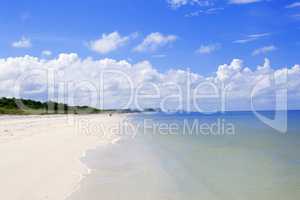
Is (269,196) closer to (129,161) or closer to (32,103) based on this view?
(129,161)

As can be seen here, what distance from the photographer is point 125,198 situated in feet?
30.7

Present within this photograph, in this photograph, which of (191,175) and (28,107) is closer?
(191,175)

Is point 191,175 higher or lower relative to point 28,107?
lower

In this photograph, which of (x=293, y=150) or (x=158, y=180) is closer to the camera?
(x=158, y=180)

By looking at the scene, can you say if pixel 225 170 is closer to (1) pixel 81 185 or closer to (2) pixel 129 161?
(2) pixel 129 161

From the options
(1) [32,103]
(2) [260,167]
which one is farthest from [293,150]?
(1) [32,103]

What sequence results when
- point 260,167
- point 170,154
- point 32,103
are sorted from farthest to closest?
point 32,103, point 170,154, point 260,167

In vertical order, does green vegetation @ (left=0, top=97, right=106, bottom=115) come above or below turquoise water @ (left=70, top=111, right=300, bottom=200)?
above

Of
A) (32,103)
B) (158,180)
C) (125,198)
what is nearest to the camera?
(125,198)

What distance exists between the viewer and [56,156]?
15.1 meters

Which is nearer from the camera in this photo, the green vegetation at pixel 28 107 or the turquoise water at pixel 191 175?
the turquoise water at pixel 191 175

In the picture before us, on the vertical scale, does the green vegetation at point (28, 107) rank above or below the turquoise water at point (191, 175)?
above

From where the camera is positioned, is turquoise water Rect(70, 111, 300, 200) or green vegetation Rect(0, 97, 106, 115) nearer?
turquoise water Rect(70, 111, 300, 200)

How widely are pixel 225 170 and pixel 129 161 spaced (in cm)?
428
